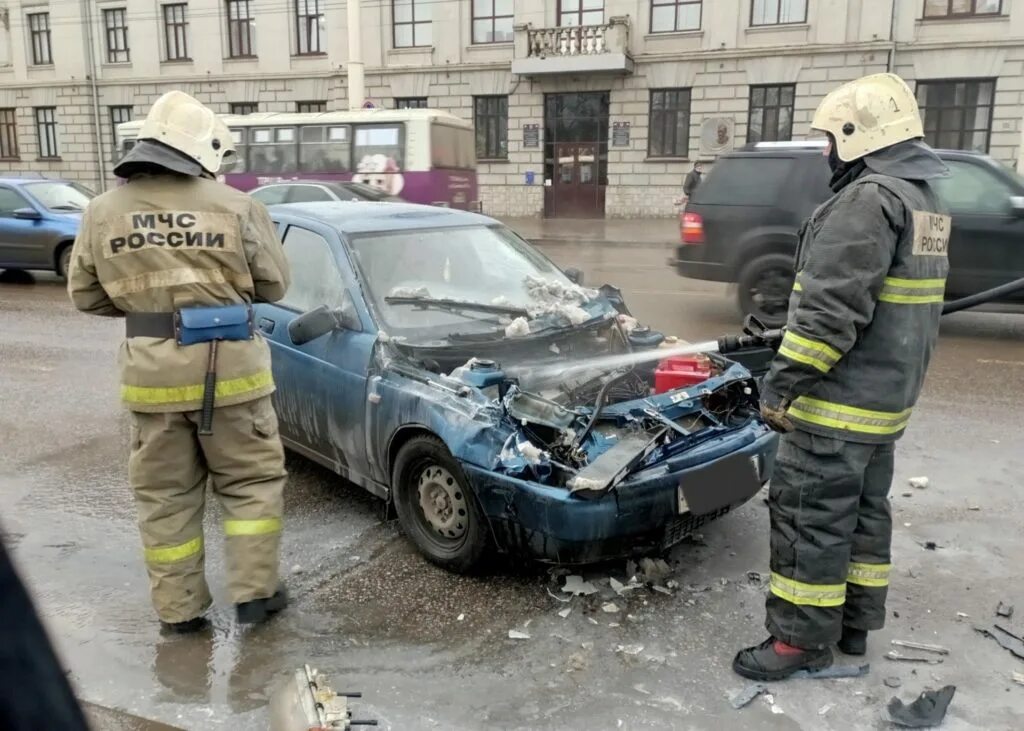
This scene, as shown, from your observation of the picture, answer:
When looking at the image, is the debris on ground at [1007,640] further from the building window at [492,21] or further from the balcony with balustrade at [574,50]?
the building window at [492,21]

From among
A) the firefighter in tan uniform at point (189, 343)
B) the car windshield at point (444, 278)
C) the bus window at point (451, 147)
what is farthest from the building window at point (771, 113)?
the firefighter in tan uniform at point (189, 343)

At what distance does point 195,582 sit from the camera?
3.51 meters

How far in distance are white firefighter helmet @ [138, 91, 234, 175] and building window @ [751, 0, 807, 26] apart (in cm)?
2463

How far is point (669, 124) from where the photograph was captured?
2642 cm

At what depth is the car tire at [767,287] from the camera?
890 centimetres

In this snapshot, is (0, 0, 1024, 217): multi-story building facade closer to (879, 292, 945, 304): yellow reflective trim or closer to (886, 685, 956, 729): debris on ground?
(879, 292, 945, 304): yellow reflective trim

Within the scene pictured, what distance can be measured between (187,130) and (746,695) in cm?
287

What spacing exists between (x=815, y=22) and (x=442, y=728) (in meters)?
25.5

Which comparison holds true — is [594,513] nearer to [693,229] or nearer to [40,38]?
[693,229]

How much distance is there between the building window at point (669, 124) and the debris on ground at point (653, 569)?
78.1ft

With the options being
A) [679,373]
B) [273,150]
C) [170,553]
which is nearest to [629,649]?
[679,373]

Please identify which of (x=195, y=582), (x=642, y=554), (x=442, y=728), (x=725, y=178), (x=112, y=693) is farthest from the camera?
(x=725, y=178)

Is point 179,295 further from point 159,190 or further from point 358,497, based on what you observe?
point 358,497

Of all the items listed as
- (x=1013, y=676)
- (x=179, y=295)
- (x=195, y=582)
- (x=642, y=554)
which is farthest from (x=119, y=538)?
(x=1013, y=676)
